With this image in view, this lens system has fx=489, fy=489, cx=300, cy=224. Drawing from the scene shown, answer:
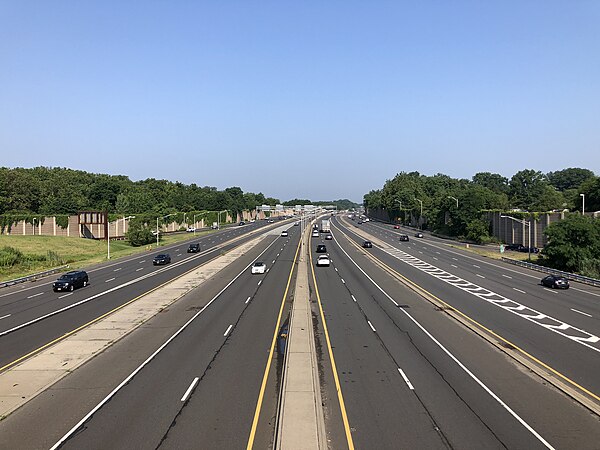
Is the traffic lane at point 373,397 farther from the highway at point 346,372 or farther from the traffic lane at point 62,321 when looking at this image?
the traffic lane at point 62,321

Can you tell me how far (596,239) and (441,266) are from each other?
1766cm

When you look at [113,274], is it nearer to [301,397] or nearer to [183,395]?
[183,395]

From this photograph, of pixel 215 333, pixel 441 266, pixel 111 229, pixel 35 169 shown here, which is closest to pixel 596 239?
pixel 441 266

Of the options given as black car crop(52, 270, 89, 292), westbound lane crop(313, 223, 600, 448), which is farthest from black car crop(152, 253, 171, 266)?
westbound lane crop(313, 223, 600, 448)

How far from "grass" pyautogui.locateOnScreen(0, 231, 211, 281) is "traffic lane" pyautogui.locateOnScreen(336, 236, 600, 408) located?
46.8 metres

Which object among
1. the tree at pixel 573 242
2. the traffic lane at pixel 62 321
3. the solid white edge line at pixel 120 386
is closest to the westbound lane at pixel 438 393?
the solid white edge line at pixel 120 386

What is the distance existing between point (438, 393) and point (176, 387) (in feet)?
30.6

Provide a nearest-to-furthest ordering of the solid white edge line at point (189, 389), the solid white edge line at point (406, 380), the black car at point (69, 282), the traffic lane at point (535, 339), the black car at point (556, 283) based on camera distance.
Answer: the solid white edge line at point (189, 389) → the solid white edge line at point (406, 380) → the traffic lane at point (535, 339) → the black car at point (69, 282) → the black car at point (556, 283)

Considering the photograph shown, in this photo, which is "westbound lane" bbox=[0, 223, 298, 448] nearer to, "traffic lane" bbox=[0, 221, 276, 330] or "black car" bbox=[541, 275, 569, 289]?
"traffic lane" bbox=[0, 221, 276, 330]

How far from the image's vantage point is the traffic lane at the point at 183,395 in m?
13.5

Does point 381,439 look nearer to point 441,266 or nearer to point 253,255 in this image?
point 441,266

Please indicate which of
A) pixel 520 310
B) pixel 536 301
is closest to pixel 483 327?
pixel 520 310

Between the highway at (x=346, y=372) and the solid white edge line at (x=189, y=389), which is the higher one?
the solid white edge line at (x=189, y=389)

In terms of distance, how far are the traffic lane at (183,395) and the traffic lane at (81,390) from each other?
0.73 m
